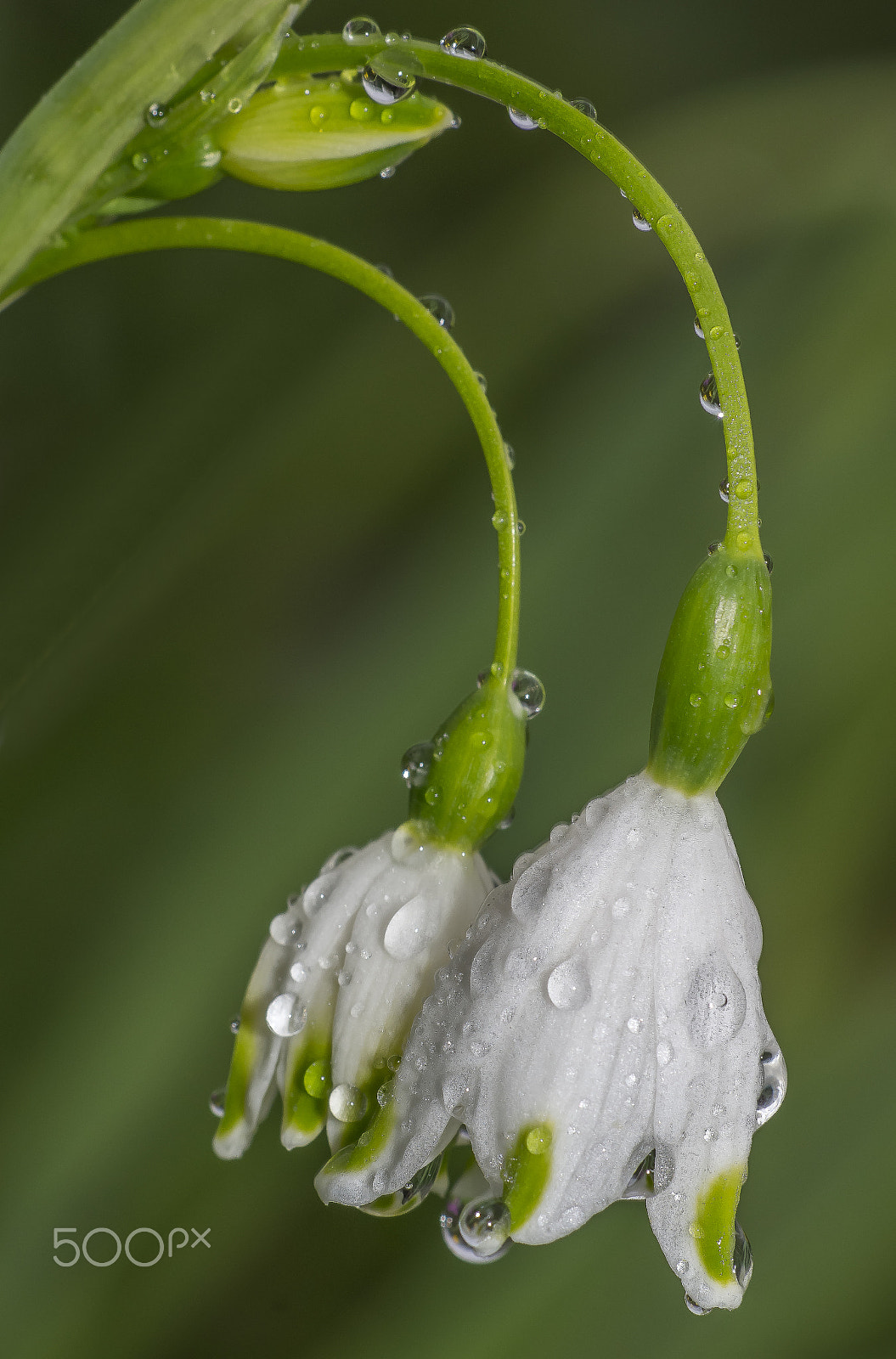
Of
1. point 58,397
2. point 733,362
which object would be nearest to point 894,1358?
point 733,362

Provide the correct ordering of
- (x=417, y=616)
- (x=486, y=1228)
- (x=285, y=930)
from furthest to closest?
(x=417, y=616), (x=285, y=930), (x=486, y=1228)

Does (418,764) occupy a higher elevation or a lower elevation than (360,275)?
lower

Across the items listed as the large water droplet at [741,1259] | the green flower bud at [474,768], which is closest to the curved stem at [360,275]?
the green flower bud at [474,768]

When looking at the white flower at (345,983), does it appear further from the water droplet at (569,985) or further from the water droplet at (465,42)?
the water droplet at (465,42)

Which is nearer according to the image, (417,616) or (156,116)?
(156,116)

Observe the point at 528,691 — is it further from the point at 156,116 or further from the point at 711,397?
the point at 156,116

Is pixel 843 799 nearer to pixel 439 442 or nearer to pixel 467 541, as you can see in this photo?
pixel 467 541

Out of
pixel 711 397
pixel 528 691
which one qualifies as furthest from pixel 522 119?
pixel 528 691
